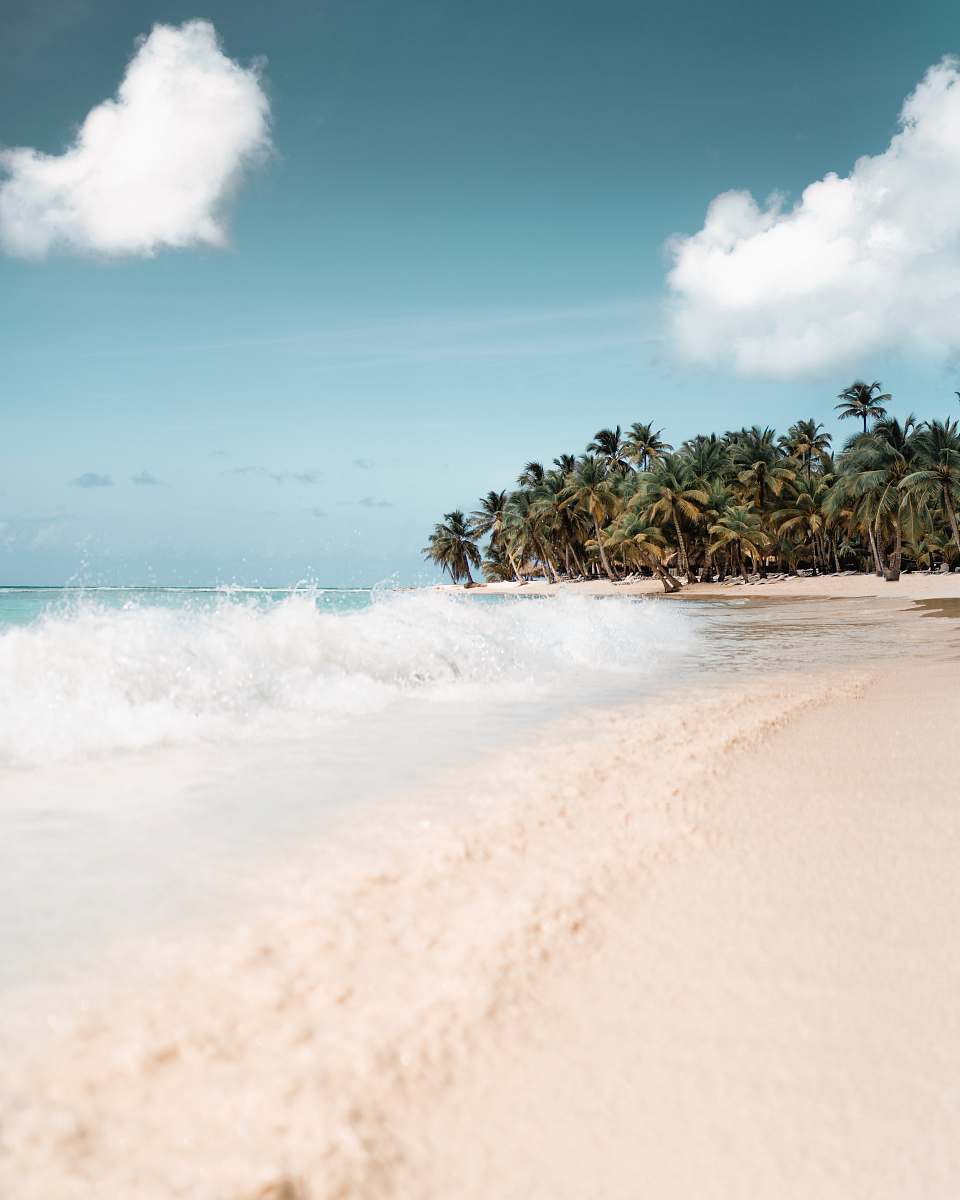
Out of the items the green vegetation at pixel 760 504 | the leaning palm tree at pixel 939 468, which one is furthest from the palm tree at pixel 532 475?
the leaning palm tree at pixel 939 468

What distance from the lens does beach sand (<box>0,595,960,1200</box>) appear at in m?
1.37

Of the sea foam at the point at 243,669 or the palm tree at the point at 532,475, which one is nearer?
the sea foam at the point at 243,669

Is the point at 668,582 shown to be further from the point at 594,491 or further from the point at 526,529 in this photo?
the point at 526,529

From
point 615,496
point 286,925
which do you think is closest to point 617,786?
point 286,925

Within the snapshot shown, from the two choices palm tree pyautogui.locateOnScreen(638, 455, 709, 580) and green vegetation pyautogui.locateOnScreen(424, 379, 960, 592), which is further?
palm tree pyautogui.locateOnScreen(638, 455, 709, 580)

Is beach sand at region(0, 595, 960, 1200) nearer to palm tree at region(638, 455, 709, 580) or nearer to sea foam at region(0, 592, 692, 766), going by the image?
sea foam at region(0, 592, 692, 766)

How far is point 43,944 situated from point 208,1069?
95 centimetres

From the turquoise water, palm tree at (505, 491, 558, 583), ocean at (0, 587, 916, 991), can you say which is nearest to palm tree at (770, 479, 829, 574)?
palm tree at (505, 491, 558, 583)

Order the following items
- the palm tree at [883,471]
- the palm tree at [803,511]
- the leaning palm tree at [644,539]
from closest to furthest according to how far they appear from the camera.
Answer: the palm tree at [883,471] < the leaning palm tree at [644,539] < the palm tree at [803,511]

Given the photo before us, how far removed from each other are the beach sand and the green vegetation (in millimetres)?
38693

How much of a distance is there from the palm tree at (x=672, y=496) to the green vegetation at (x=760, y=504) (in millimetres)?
89

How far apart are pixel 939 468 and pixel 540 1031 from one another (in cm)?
4170

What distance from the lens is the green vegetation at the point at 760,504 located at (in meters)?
39.7

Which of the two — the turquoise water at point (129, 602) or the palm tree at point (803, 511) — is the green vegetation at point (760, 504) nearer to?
the palm tree at point (803, 511)
